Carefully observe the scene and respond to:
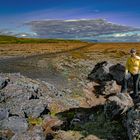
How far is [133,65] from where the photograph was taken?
1107 inches

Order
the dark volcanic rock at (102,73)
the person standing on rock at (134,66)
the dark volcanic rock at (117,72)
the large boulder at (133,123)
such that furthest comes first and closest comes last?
the dark volcanic rock at (102,73)
the dark volcanic rock at (117,72)
the person standing on rock at (134,66)
the large boulder at (133,123)

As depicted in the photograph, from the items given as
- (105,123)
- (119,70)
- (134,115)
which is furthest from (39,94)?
(119,70)

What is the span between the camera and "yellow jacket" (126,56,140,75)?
1098 inches

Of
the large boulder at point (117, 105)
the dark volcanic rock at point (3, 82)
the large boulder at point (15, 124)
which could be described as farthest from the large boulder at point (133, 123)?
the dark volcanic rock at point (3, 82)

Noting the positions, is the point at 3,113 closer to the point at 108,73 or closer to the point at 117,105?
the point at 117,105

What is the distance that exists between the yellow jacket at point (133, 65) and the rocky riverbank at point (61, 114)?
2187 millimetres

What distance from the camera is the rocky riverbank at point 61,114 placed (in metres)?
23.5

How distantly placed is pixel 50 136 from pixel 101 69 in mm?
22885

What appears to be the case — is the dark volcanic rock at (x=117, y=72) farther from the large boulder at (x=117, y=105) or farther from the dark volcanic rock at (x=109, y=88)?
the large boulder at (x=117, y=105)

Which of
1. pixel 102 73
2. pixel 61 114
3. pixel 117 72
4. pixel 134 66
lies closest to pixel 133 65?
pixel 134 66

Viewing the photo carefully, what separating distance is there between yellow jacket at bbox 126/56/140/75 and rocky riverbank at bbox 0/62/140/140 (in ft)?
7.17

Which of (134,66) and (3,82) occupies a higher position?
(134,66)

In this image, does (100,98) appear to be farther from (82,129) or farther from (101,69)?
(82,129)

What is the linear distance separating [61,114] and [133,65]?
7.04 metres
